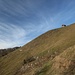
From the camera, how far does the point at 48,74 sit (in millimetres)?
29328

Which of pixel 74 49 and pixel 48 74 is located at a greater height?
pixel 74 49

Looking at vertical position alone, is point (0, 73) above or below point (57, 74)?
above

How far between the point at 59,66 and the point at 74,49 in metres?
5.58

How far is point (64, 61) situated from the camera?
29734mm

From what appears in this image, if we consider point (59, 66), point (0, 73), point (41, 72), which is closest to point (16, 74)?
point (0, 73)

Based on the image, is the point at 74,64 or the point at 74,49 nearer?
the point at 74,64

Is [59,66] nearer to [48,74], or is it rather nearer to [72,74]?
[48,74]

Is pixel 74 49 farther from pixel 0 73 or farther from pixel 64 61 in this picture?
pixel 0 73

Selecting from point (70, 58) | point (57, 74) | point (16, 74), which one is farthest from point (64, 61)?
point (16, 74)

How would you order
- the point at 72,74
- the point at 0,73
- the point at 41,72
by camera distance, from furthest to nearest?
the point at 0,73 → the point at 41,72 → the point at 72,74

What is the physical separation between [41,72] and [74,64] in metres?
7.82

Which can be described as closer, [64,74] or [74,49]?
[64,74]

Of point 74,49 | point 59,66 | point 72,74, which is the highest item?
point 74,49

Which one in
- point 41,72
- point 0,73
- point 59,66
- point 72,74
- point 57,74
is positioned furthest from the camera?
point 0,73
